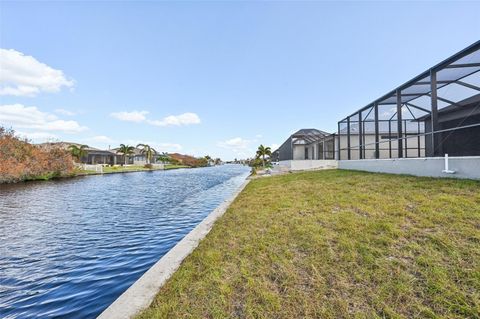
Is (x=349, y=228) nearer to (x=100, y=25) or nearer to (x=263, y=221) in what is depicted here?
(x=263, y=221)

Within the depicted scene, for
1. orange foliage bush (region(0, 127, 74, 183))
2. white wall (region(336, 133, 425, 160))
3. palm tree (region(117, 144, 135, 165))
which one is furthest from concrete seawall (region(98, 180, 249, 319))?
palm tree (region(117, 144, 135, 165))

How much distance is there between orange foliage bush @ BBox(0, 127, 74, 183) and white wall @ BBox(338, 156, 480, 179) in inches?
Answer: 1151

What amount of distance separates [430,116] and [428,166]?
4132 mm

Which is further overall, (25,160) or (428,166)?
(25,160)

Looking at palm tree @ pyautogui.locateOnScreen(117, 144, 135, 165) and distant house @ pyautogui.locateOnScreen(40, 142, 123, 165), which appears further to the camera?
palm tree @ pyautogui.locateOnScreen(117, 144, 135, 165)

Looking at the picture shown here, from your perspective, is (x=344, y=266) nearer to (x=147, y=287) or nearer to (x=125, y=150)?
(x=147, y=287)

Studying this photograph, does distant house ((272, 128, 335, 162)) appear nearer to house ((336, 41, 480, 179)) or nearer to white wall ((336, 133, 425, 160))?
white wall ((336, 133, 425, 160))

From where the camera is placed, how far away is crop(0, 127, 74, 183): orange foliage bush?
2088 cm

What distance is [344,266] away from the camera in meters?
2.73

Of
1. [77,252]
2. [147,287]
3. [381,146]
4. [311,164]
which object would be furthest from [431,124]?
[311,164]

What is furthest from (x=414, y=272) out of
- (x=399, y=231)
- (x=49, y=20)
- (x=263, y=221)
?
(x=49, y=20)

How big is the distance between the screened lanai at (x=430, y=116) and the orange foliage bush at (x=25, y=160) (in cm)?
2880

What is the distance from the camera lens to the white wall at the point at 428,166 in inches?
217

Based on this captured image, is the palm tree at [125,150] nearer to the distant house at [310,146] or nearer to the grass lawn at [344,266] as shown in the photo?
the distant house at [310,146]
